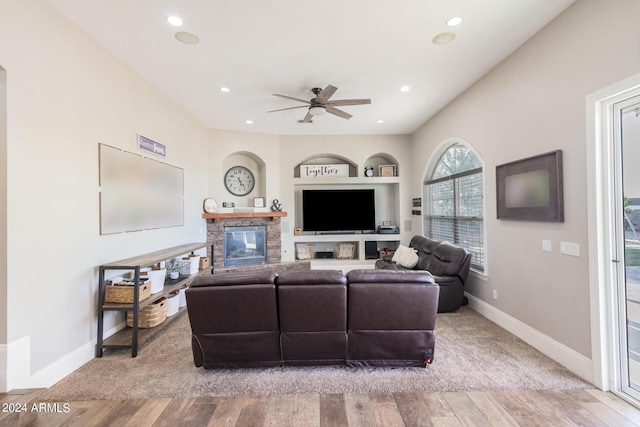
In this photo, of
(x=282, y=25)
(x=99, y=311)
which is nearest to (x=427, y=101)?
(x=282, y=25)

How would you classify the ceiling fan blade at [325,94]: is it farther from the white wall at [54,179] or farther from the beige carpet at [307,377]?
the beige carpet at [307,377]

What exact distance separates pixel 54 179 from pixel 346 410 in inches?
121

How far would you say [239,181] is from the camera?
6605 mm

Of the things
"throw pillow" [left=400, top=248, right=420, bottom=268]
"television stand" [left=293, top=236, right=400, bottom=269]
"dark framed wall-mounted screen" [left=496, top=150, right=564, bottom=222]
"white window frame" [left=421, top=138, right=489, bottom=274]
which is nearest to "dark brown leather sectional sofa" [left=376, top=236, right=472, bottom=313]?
"white window frame" [left=421, top=138, right=489, bottom=274]

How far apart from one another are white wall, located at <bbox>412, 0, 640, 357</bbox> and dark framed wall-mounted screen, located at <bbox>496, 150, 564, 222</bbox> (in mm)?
72

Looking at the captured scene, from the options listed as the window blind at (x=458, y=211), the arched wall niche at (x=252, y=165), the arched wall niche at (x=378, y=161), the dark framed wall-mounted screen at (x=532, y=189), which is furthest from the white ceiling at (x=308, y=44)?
the arched wall niche at (x=378, y=161)

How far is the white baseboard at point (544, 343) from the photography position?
252 centimetres

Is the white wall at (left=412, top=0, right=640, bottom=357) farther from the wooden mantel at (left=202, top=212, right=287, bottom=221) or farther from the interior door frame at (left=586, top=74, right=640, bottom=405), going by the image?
the wooden mantel at (left=202, top=212, right=287, bottom=221)

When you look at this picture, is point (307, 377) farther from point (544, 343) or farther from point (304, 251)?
point (304, 251)

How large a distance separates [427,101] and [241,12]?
3208mm

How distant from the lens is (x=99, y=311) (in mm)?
2934

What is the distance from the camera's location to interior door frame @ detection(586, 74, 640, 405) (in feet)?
7.63

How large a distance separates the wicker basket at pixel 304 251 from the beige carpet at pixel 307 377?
12.8 feet

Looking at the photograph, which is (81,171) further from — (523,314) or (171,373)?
(523,314)
